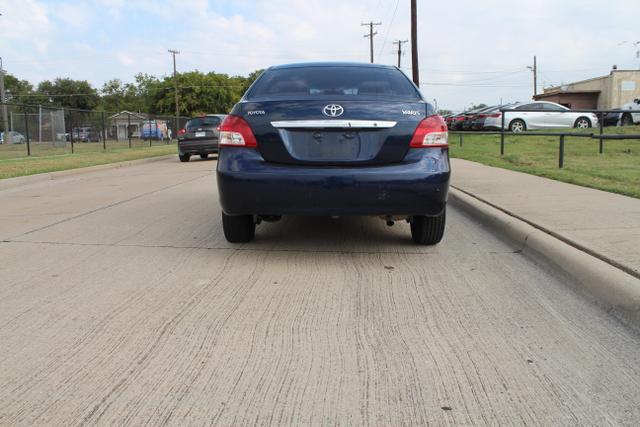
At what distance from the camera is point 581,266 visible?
4.40 meters

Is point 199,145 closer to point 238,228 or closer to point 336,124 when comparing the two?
point 238,228

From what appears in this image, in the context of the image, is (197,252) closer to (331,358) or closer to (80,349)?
(80,349)

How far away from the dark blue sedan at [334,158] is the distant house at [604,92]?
1843 inches

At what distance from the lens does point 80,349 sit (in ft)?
10.6

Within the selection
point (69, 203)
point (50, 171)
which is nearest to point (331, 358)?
point (69, 203)

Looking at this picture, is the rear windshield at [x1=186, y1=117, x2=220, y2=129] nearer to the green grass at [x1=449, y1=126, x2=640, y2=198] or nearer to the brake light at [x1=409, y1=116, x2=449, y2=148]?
the green grass at [x1=449, y1=126, x2=640, y2=198]

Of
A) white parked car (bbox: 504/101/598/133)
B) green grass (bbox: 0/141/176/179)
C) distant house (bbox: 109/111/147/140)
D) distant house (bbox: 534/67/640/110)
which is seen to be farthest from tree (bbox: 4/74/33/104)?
white parked car (bbox: 504/101/598/133)

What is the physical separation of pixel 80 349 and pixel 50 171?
41.7 feet

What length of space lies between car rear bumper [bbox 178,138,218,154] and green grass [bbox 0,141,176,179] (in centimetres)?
218

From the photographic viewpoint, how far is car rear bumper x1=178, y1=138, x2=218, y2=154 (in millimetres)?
19766

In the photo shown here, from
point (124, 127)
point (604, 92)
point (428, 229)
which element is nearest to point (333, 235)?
point (428, 229)

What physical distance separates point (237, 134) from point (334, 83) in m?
1.16

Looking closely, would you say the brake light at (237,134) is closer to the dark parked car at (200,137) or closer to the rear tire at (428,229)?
the rear tire at (428,229)

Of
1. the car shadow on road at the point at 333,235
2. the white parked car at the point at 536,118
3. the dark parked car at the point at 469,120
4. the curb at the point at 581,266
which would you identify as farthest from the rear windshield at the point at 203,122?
the curb at the point at 581,266
